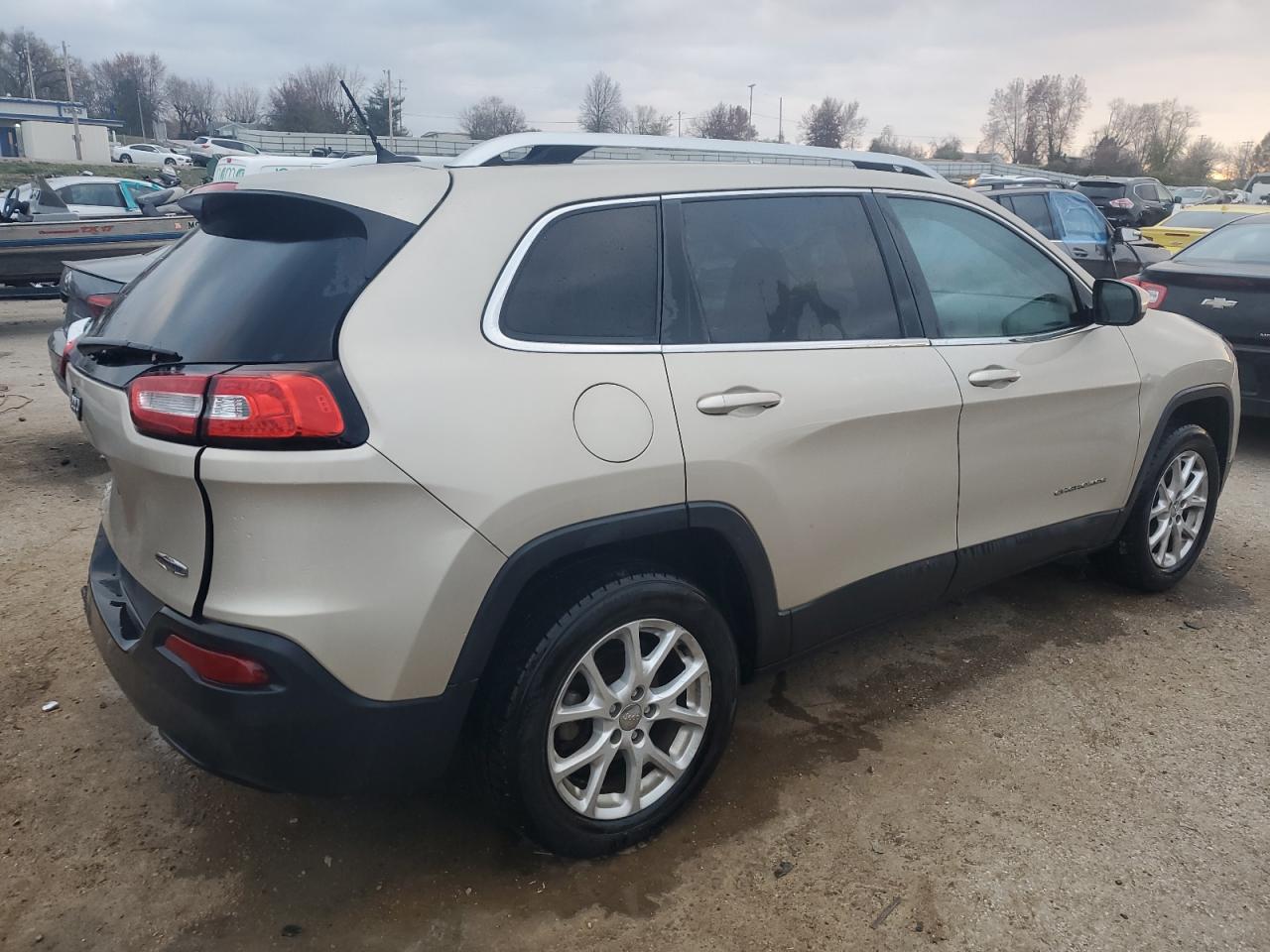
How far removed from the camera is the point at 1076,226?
37.0ft

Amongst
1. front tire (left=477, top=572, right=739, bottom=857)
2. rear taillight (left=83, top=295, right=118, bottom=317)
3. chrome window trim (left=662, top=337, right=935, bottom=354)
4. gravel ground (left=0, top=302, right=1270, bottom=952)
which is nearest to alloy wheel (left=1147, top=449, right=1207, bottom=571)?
gravel ground (left=0, top=302, right=1270, bottom=952)

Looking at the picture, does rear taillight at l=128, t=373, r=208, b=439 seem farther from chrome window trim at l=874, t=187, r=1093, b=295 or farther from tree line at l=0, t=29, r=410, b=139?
tree line at l=0, t=29, r=410, b=139

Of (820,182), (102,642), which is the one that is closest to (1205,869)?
(820,182)

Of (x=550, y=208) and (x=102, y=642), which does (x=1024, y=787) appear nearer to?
(x=550, y=208)

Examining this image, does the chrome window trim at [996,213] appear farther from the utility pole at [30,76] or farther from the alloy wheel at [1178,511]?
the utility pole at [30,76]

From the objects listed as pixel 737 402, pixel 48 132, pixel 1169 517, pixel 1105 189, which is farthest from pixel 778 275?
pixel 48 132

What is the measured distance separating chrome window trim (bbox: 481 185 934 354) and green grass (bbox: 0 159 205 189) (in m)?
42.7

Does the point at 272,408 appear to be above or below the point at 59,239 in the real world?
below

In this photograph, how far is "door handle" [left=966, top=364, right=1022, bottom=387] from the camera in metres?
3.32

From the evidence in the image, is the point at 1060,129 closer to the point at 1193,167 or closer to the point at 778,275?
the point at 1193,167

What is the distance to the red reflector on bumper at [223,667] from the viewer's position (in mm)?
2105

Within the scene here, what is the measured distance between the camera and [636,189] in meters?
2.71

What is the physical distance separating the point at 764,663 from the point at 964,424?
3.51 ft

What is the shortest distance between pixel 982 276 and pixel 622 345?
67.0 inches
